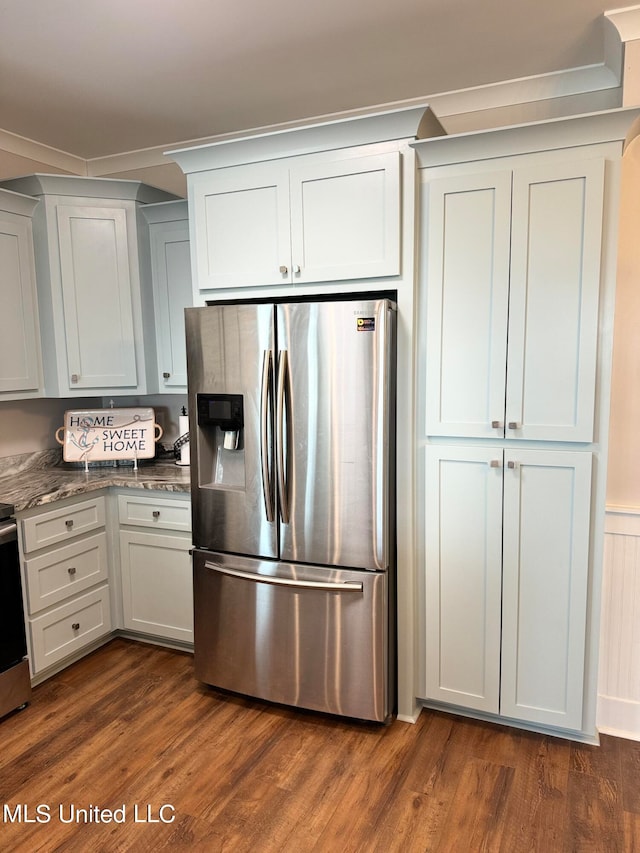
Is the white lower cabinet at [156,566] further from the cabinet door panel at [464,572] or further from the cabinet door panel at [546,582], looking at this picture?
the cabinet door panel at [546,582]

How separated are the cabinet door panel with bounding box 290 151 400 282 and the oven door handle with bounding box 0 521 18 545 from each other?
1.55 metres

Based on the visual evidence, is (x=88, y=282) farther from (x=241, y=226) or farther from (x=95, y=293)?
(x=241, y=226)

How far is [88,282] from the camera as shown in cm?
300

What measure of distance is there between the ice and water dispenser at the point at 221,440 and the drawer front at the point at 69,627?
96 cm

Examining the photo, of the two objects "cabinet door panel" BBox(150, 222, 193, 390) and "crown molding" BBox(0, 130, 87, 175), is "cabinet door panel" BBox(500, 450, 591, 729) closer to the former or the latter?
"cabinet door panel" BBox(150, 222, 193, 390)

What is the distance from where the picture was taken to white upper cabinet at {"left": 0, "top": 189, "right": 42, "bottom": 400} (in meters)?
2.78

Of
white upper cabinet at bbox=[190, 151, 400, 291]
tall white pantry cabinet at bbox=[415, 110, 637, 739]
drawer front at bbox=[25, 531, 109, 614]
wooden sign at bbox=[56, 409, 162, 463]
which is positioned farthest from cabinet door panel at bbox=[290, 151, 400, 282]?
drawer front at bbox=[25, 531, 109, 614]

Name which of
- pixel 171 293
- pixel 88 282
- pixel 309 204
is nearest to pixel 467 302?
pixel 309 204

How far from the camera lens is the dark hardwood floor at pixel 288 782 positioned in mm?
1808

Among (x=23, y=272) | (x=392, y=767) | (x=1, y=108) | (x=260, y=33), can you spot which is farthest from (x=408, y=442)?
(x=1, y=108)

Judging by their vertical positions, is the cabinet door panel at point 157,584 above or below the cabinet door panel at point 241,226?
below

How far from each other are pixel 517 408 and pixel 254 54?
1.69 metres

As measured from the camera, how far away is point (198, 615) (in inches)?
101

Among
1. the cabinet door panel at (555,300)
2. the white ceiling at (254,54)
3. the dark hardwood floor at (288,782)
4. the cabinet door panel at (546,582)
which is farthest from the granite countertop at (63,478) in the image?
the white ceiling at (254,54)
